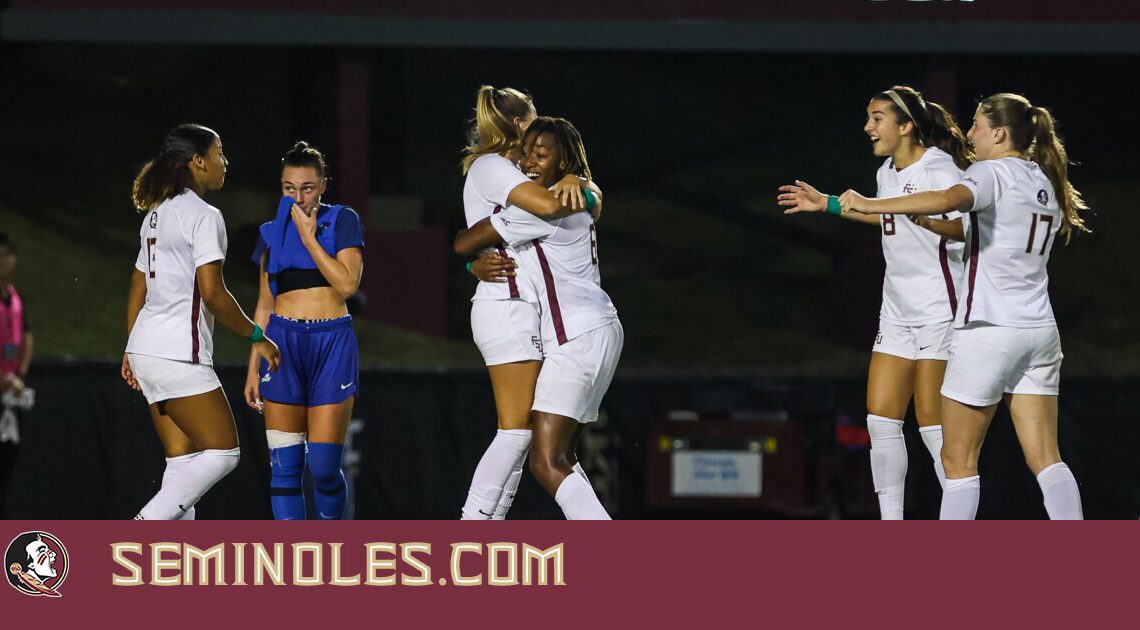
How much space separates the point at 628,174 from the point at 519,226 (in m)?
16.8

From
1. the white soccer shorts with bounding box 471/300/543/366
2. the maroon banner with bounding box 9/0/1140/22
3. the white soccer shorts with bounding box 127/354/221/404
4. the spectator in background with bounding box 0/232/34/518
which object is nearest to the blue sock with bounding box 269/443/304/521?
the white soccer shorts with bounding box 127/354/221/404

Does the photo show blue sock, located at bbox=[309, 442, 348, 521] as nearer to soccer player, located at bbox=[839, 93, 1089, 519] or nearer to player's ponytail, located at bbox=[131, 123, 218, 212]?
player's ponytail, located at bbox=[131, 123, 218, 212]

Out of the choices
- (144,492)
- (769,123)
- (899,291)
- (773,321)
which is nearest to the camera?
(899,291)

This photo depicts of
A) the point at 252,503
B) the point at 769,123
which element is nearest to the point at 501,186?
the point at 252,503

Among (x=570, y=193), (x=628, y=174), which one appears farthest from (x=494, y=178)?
(x=628, y=174)

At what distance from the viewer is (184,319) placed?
18.9 ft

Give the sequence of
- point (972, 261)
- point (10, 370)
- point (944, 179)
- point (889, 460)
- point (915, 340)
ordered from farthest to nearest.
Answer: point (10, 370) < point (889, 460) < point (915, 340) < point (944, 179) < point (972, 261)

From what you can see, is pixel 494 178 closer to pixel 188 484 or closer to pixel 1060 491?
pixel 188 484

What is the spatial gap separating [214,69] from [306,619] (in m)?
21.3

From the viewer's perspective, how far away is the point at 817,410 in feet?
30.8

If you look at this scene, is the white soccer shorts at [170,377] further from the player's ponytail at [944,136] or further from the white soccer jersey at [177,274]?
the player's ponytail at [944,136]

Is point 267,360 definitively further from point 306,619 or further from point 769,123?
point 769,123

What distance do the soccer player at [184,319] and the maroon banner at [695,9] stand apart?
30.1 feet

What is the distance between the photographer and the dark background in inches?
363
